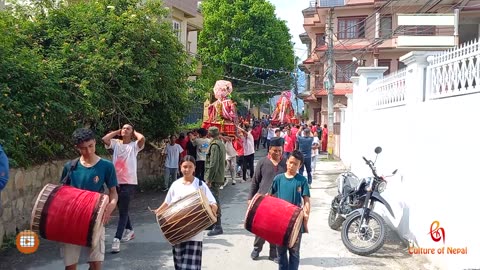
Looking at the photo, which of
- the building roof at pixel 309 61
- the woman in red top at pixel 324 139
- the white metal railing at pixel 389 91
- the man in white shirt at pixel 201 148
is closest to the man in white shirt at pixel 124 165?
the white metal railing at pixel 389 91

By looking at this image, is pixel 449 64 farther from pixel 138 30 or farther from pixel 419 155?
pixel 138 30

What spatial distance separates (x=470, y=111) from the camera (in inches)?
183

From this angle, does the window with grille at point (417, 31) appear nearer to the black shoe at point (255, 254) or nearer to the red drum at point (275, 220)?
the black shoe at point (255, 254)

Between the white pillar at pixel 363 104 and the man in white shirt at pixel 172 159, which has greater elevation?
the white pillar at pixel 363 104

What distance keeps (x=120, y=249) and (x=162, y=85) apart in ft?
15.8

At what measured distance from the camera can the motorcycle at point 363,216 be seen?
6.11m

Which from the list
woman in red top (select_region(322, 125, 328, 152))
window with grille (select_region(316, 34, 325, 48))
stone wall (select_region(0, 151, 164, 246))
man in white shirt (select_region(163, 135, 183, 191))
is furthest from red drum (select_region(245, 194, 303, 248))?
window with grille (select_region(316, 34, 325, 48))

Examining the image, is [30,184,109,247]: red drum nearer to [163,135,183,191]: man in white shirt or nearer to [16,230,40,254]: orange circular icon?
[16,230,40,254]: orange circular icon

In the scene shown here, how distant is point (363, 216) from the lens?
6.17 meters

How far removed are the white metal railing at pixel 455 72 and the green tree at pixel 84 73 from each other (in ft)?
17.2

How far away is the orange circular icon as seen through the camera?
6.03 m

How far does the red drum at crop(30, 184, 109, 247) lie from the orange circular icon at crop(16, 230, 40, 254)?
228 cm

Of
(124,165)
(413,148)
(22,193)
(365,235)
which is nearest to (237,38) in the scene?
(22,193)

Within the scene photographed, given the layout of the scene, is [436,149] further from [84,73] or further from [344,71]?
[344,71]
